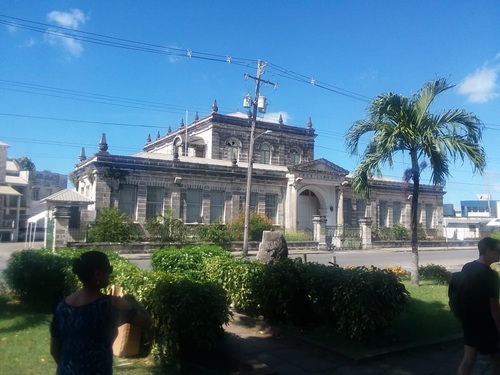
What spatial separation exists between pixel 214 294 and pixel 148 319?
2562 millimetres

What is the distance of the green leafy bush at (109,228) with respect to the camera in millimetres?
23658

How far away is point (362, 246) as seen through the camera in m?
32.2

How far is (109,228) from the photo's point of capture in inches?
942

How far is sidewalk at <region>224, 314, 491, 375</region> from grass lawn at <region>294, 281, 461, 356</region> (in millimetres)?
198

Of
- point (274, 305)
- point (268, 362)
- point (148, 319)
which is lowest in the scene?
point (268, 362)

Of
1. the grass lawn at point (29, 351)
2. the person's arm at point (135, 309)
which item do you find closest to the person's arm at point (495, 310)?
the person's arm at point (135, 309)

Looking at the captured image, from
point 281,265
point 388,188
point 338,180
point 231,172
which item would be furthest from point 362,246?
point 281,265

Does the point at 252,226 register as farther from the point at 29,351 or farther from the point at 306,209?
the point at 29,351

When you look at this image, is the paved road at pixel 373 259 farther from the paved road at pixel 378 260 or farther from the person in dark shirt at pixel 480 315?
the person in dark shirt at pixel 480 315

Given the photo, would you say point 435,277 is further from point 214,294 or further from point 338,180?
point 338,180

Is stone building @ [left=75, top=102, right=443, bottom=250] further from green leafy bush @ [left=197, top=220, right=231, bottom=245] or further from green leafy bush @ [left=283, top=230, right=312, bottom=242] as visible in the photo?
green leafy bush @ [left=197, top=220, right=231, bottom=245]

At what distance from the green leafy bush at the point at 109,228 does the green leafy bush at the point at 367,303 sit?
19486mm

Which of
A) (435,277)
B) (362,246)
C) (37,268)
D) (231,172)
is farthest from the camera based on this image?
(362,246)

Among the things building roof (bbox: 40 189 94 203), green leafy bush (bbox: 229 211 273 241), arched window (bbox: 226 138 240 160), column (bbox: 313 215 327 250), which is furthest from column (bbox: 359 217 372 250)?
building roof (bbox: 40 189 94 203)
